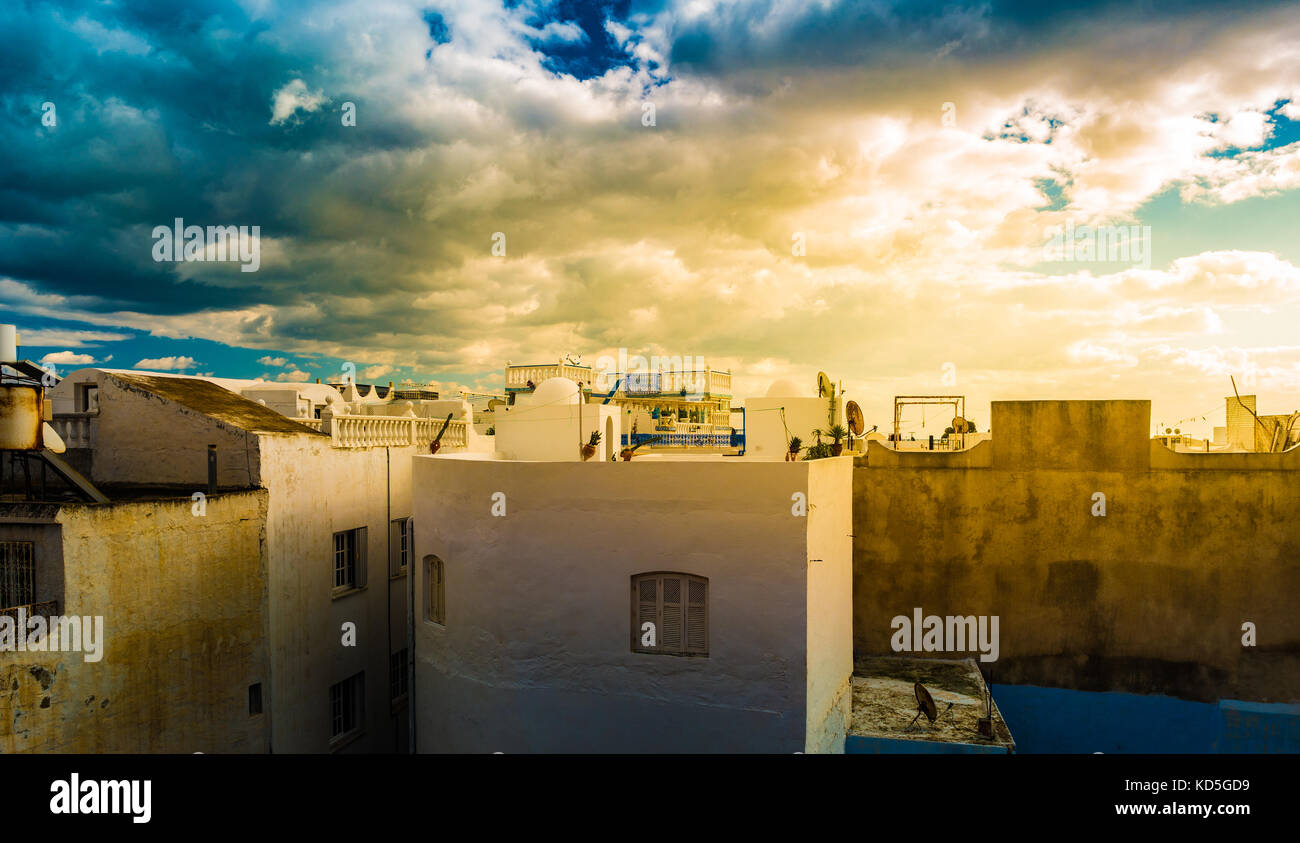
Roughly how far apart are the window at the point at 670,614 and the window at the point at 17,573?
9862mm

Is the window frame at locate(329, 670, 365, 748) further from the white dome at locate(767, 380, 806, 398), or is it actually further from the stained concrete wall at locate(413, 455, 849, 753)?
the white dome at locate(767, 380, 806, 398)

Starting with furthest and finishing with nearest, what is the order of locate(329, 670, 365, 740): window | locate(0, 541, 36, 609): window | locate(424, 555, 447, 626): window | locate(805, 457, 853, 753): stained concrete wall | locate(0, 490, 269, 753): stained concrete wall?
locate(329, 670, 365, 740): window
locate(424, 555, 447, 626): window
locate(0, 541, 36, 609): window
locate(805, 457, 853, 753): stained concrete wall
locate(0, 490, 269, 753): stained concrete wall

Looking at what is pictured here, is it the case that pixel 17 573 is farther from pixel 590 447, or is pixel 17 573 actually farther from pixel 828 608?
pixel 828 608

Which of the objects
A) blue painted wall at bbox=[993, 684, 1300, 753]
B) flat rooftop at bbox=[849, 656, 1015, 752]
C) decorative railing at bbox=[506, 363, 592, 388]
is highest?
decorative railing at bbox=[506, 363, 592, 388]

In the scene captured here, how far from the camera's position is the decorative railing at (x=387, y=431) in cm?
1797

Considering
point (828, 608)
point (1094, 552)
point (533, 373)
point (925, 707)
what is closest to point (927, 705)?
point (925, 707)

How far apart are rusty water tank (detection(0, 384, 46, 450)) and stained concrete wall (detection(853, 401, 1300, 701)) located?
17722mm

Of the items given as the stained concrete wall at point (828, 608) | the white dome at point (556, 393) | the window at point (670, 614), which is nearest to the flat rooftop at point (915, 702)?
the stained concrete wall at point (828, 608)

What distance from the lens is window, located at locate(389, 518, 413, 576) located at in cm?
1988

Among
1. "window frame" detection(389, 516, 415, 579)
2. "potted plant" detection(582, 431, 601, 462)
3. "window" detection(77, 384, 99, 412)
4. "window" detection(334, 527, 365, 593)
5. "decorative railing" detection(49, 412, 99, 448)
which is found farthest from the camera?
"window frame" detection(389, 516, 415, 579)

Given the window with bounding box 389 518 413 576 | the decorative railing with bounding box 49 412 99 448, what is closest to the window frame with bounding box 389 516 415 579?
the window with bounding box 389 518 413 576

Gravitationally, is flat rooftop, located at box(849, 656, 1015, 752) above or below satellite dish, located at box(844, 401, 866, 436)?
below

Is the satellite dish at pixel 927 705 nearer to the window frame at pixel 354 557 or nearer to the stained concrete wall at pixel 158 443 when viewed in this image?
the window frame at pixel 354 557
